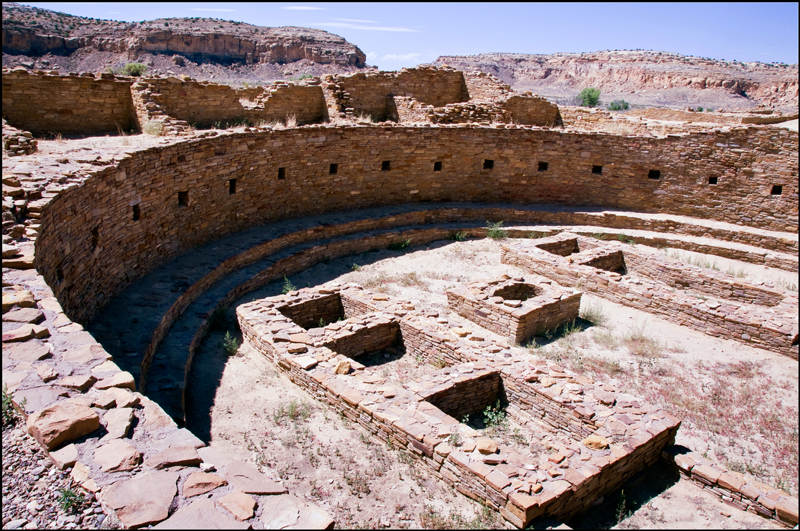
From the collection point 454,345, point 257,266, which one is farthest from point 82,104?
point 454,345

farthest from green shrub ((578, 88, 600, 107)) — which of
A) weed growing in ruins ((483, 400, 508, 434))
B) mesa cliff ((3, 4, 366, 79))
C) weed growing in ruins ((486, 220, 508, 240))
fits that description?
weed growing in ruins ((483, 400, 508, 434))

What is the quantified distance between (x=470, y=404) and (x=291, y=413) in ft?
6.93

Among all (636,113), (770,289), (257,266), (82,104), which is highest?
(636,113)

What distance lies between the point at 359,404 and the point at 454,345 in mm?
1838

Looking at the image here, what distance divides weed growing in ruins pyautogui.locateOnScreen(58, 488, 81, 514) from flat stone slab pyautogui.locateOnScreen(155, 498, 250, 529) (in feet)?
1.61

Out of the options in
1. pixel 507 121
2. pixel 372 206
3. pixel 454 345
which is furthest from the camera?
pixel 507 121

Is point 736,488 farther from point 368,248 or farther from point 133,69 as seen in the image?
point 133,69

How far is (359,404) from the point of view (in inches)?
232

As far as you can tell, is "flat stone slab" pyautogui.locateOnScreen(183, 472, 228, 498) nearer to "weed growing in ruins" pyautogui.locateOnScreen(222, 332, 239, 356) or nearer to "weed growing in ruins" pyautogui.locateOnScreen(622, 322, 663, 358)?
"weed growing in ruins" pyautogui.locateOnScreen(222, 332, 239, 356)

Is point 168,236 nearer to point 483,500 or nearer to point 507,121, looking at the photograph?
point 483,500

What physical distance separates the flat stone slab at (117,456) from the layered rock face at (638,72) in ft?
158

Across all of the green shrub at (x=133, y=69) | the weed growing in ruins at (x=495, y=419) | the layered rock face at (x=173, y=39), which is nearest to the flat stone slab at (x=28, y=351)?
the weed growing in ruins at (x=495, y=419)

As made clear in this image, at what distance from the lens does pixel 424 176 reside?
566 inches

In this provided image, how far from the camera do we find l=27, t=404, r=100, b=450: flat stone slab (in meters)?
3.12
